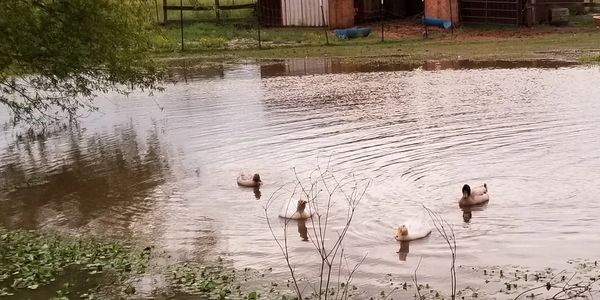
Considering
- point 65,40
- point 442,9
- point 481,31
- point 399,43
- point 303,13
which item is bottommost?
point 399,43

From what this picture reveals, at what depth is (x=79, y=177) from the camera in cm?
1798

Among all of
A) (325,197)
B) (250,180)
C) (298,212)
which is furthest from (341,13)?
(298,212)

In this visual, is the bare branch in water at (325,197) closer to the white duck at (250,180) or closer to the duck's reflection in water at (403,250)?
the white duck at (250,180)

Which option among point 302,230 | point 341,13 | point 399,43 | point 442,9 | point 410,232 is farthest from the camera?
point 341,13

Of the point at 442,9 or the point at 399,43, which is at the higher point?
the point at 442,9

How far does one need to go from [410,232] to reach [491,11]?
3641 centimetres

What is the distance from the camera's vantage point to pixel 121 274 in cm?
1120

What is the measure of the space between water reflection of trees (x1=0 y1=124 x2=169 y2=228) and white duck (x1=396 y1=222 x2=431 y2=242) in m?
5.05

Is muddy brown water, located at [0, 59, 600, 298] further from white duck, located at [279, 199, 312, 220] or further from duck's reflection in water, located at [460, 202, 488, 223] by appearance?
white duck, located at [279, 199, 312, 220]

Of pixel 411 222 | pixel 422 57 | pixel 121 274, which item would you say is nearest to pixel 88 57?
pixel 121 274

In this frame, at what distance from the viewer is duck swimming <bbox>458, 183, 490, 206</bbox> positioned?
13711mm

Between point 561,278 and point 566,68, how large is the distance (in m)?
21.6

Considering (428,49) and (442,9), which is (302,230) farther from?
(442,9)

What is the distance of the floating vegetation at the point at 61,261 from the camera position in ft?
35.6
